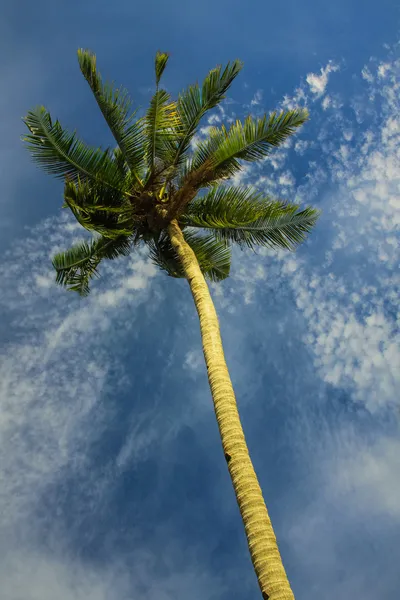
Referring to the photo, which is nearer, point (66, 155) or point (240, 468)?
point (240, 468)

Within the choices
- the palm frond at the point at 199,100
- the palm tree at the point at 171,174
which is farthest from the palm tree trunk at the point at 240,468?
the palm frond at the point at 199,100

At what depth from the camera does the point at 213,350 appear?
917 centimetres

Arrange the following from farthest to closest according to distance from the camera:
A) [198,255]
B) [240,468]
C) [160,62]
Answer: [198,255] < [160,62] < [240,468]

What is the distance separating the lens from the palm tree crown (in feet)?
38.5

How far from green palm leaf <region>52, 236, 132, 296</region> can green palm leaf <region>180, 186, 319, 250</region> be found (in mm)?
2032

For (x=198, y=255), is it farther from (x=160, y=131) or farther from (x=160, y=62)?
(x=160, y=62)

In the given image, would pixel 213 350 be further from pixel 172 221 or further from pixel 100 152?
pixel 100 152

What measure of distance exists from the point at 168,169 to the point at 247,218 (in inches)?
85.8

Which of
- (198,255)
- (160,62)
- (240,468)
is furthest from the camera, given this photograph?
(198,255)

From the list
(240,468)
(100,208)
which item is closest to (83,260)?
(100,208)

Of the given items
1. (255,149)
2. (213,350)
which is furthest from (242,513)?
(255,149)

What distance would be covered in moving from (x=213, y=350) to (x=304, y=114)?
6.12 meters

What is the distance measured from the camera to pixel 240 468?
7234mm

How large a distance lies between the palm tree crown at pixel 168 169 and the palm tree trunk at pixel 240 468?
250cm
